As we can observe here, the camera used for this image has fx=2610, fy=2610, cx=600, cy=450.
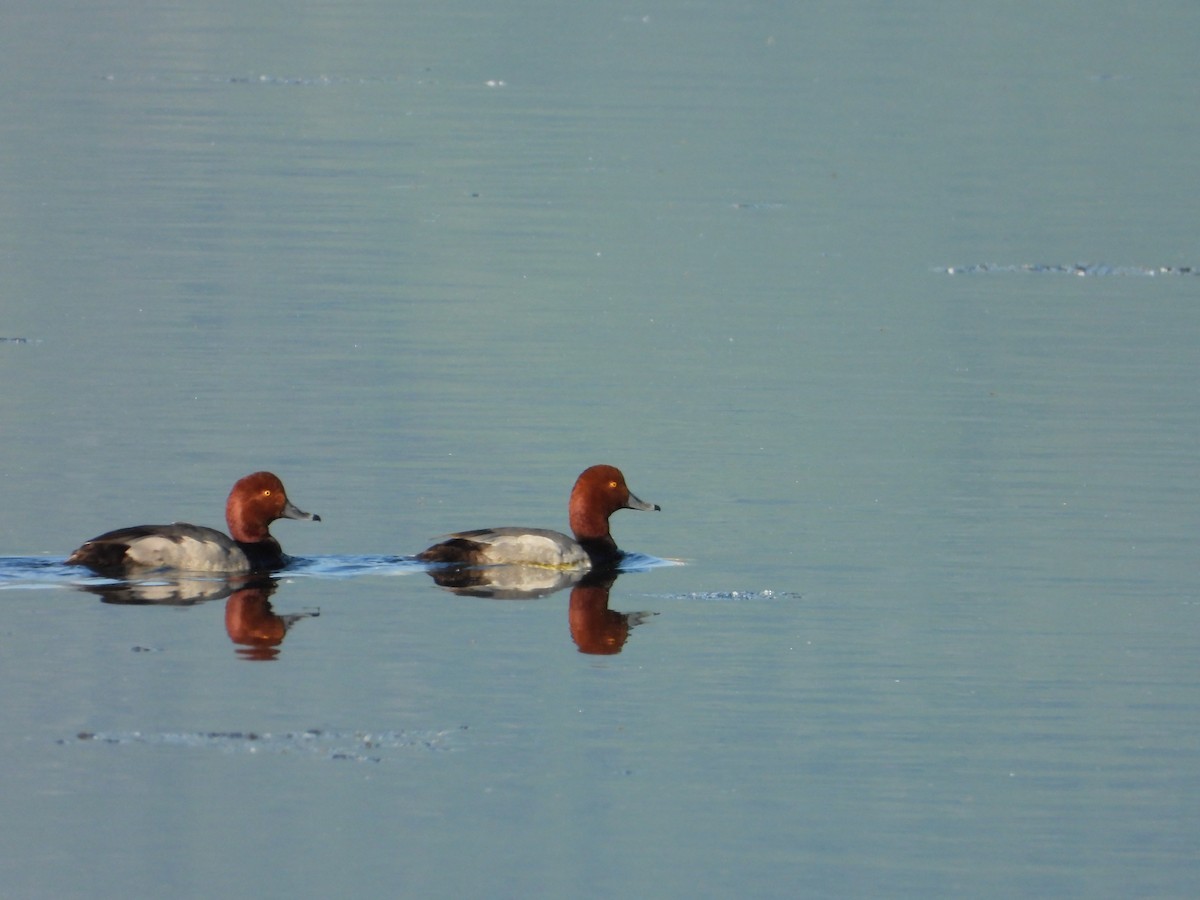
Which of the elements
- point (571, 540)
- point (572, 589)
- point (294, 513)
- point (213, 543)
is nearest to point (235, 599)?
point (213, 543)

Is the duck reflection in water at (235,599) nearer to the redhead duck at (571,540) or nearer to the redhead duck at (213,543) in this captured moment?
the redhead duck at (213,543)

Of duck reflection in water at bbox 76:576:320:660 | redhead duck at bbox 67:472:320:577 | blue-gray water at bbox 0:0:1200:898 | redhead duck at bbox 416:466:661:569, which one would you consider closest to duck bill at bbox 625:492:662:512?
redhead duck at bbox 416:466:661:569

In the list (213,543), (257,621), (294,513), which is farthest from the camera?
(294,513)

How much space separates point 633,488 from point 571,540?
5.08 ft

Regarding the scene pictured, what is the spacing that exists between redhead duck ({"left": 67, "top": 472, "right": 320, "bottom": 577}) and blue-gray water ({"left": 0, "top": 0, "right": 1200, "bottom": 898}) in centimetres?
29

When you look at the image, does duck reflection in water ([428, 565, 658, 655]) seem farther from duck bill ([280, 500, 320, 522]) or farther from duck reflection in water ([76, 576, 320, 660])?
duck reflection in water ([76, 576, 320, 660])

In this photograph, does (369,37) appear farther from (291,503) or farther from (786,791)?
(786,791)

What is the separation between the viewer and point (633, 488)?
14602mm

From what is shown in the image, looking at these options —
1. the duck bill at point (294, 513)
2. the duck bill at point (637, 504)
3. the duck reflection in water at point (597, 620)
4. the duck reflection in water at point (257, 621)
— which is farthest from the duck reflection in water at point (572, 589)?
the duck reflection in water at point (257, 621)

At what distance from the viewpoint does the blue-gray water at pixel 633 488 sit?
339 inches

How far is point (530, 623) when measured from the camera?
457 inches

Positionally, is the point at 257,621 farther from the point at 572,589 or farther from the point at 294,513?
the point at 572,589

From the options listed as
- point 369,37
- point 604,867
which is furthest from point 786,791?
point 369,37

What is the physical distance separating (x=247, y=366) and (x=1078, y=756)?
9433mm
